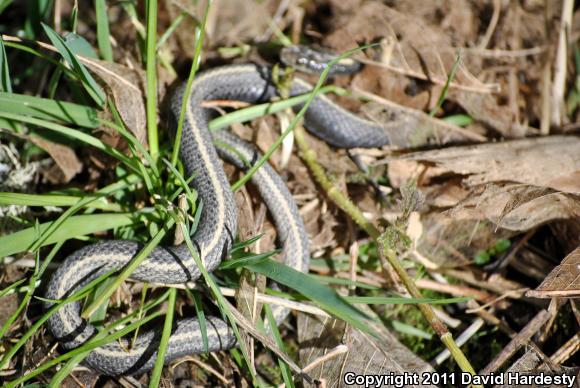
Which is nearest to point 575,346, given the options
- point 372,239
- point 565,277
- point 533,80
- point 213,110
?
point 565,277

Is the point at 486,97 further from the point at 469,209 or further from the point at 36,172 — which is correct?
the point at 36,172

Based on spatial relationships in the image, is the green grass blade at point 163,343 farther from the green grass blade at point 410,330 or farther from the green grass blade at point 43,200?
the green grass blade at point 410,330

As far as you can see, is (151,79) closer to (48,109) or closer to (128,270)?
(48,109)

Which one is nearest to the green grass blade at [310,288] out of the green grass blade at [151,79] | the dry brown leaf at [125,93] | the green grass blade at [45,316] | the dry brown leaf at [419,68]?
the green grass blade at [45,316]

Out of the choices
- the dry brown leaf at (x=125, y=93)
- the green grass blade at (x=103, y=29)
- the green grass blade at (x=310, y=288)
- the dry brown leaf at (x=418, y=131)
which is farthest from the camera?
the dry brown leaf at (x=418, y=131)

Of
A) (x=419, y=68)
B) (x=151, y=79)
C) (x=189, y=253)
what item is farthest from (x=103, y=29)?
(x=419, y=68)

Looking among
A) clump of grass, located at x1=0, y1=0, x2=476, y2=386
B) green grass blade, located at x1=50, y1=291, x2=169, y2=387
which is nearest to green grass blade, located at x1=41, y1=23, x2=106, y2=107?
clump of grass, located at x1=0, y1=0, x2=476, y2=386
